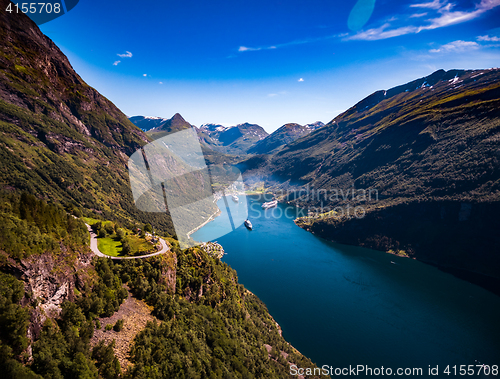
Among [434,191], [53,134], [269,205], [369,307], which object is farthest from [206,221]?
[434,191]

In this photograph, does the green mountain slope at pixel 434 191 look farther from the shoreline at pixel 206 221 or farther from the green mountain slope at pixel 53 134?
the green mountain slope at pixel 53 134

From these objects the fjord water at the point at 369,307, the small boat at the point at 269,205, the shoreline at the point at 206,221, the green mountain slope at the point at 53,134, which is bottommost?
the fjord water at the point at 369,307

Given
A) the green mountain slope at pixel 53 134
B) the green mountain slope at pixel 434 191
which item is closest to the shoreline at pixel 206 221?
the green mountain slope at pixel 53 134

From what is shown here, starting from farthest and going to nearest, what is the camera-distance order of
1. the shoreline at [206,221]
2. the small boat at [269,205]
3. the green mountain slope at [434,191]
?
the small boat at [269,205]
the shoreline at [206,221]
the green mountain slope at [434,191]

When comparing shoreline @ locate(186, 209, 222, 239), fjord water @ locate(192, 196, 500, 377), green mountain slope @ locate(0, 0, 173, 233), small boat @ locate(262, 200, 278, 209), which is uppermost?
green mountain slope @ locate(0, 0, 173, 233)

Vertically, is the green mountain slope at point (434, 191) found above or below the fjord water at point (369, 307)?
above

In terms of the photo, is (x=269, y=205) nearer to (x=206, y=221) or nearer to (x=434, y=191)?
(x=206, y=221)

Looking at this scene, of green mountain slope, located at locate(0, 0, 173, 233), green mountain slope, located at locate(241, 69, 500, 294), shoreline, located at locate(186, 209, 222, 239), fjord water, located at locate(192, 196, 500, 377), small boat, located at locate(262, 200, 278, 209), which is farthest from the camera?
small boat, located at locate(262, 200, 278, 209)

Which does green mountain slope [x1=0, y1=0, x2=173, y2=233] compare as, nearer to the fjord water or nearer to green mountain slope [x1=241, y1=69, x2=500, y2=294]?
the fjord water

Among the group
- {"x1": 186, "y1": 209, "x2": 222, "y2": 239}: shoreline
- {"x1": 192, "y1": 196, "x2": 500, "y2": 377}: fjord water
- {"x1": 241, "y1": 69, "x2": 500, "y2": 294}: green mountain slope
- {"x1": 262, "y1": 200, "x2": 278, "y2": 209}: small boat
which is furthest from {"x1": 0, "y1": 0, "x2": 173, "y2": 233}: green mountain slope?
{"x1": 241, "y1": 69, "x2": 500, "y2": 294}: green mountain slope
